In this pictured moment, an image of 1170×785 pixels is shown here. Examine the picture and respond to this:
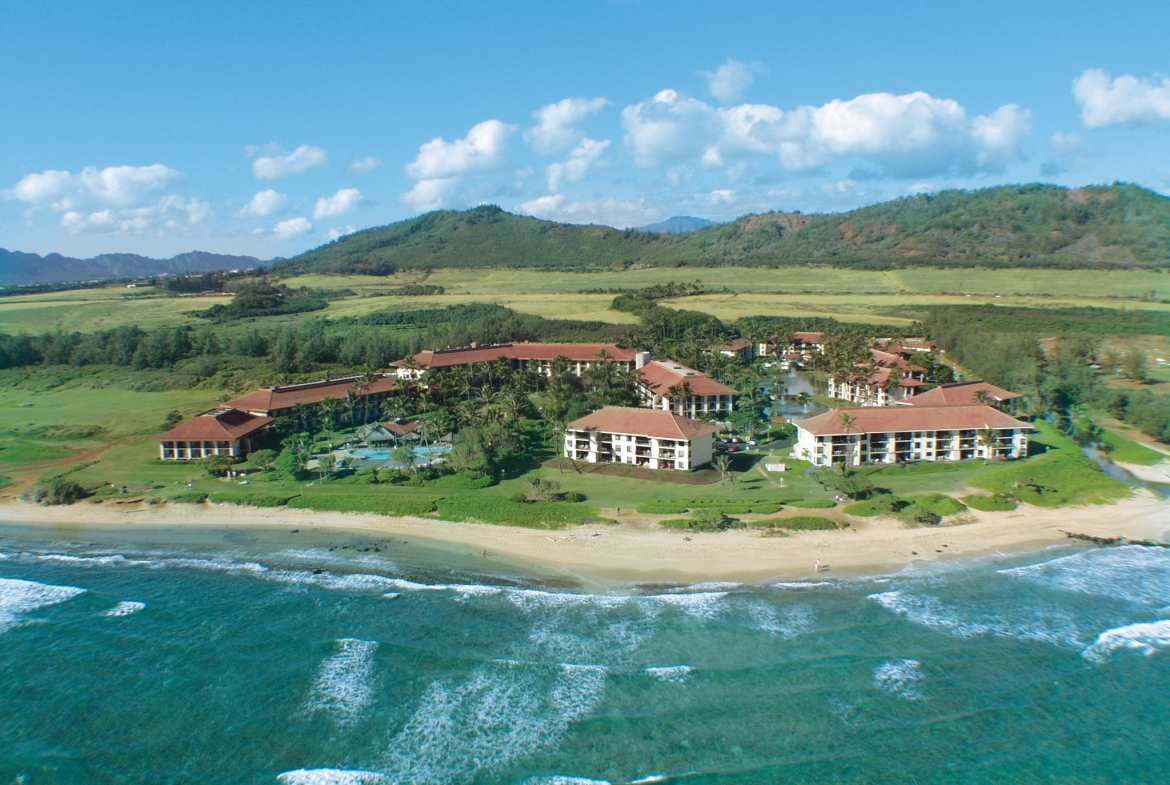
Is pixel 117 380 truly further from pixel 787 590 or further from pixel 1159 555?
pixel 1159 555

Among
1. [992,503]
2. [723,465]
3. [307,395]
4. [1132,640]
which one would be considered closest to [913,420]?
[992,503]

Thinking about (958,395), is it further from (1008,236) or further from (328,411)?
(1008,236)

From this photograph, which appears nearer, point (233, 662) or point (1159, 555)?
point (233, 662)

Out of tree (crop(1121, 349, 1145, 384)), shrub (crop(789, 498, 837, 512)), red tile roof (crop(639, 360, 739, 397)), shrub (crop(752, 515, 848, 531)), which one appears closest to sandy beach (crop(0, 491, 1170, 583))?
shrub (crop(752, 515, 848, 531))

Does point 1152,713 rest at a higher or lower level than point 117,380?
lower

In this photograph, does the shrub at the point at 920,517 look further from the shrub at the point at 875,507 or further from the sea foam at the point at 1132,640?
the sea foam at the point at 1132,640

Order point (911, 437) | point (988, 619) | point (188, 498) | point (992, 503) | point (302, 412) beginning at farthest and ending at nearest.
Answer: point (302, 412) < point (911, 437) < point (188, 498) < point (992, 503) < point (988, 619)

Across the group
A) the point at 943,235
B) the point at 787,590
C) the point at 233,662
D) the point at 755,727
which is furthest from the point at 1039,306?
the point at 233,662

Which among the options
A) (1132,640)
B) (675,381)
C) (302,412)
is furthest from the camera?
(675,381)
